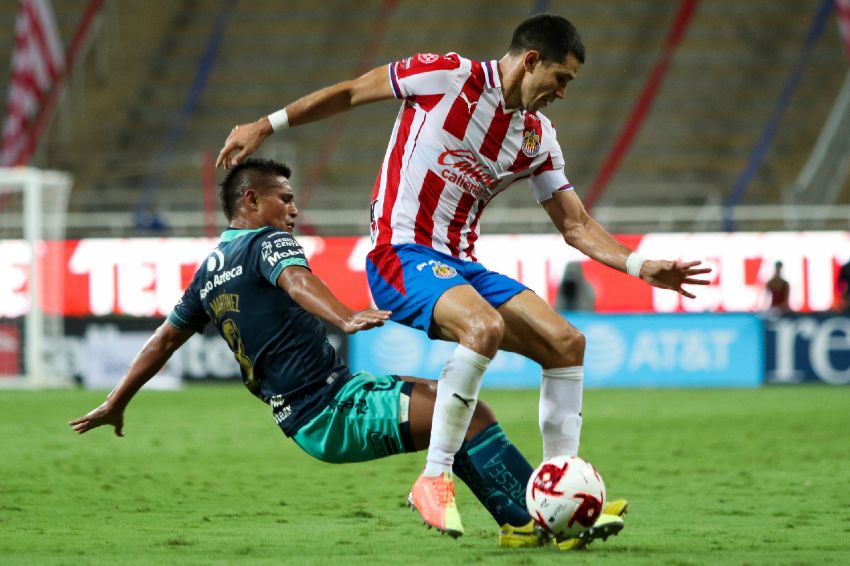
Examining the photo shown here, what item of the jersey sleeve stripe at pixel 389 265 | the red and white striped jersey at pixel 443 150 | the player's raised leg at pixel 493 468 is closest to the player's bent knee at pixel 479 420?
the player's raised leg at pixel 493 468

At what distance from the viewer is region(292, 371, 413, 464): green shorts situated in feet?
18.5

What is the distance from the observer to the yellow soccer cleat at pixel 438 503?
203 inches

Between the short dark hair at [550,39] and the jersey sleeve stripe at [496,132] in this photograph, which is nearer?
the short dark hair at [550,39]

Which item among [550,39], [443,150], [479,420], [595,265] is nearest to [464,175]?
[443,150]

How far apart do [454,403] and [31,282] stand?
14.1 meters

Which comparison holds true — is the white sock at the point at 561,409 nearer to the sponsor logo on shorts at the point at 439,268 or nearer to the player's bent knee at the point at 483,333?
the player's bent knee at the point at 483,333

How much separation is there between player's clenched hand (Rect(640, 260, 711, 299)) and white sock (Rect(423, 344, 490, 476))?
0.91 m

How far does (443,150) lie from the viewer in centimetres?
586

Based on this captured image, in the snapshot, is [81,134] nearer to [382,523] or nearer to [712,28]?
[712,28]

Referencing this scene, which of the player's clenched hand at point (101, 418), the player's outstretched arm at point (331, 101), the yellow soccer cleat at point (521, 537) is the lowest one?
the yellow soccer cleat at point (521, 537)

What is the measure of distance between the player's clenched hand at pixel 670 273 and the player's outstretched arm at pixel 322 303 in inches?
51.6

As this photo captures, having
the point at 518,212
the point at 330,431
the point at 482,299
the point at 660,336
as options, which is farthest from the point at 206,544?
the point at 518,212

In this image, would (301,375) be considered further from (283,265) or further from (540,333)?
(540,333)

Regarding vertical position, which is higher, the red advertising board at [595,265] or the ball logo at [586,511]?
the red advertising board at [595,265]
